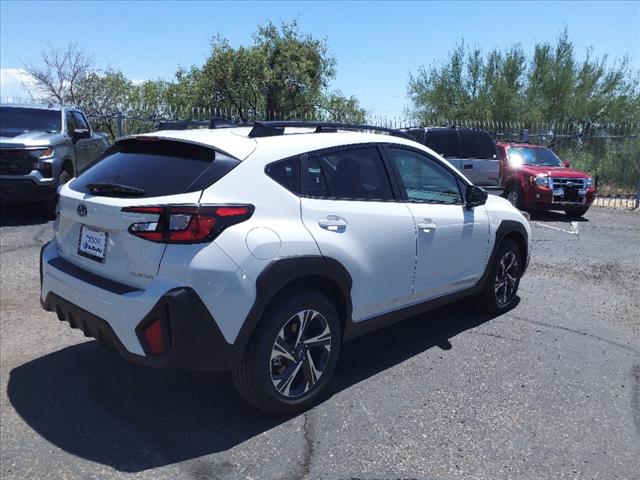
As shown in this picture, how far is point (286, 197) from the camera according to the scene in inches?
133

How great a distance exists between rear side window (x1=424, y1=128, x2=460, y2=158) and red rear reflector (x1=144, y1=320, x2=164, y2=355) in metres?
9.76

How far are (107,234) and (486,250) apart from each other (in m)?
3.22

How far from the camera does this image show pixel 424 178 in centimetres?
466

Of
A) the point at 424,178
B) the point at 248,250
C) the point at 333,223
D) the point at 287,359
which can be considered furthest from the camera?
the point at 424,178

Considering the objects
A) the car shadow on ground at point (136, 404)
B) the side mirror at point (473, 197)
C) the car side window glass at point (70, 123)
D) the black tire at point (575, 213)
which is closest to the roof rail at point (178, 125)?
the car shadow on ground at point (136, 404)

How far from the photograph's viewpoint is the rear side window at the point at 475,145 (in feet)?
39.4

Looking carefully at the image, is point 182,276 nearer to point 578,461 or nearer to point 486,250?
point 578,461

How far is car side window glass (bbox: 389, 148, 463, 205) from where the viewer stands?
172 inches

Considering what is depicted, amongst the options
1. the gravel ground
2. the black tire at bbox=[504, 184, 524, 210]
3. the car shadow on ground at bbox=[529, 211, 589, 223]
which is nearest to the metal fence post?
the black tire at bbox=[504, 184, 524, 210]

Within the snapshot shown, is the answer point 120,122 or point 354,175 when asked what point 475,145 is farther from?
point 120,122

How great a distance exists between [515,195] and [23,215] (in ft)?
33.0

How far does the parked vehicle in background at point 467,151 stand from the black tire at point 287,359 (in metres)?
8.85

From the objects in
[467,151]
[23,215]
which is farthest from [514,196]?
[23,215]

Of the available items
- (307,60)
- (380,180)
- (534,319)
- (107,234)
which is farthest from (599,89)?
(107,234)
